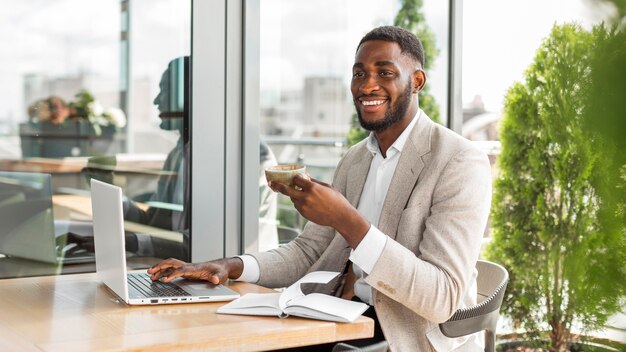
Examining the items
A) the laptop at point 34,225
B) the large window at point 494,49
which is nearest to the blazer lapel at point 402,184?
the laptop at point 34,225

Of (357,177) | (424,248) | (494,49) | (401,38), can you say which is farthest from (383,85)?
(494,49)

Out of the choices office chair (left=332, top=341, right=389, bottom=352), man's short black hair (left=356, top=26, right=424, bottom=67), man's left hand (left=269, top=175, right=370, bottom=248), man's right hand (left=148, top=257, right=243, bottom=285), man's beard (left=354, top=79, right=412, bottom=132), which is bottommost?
office chair (left=332, top=341, right=389, bottom=352)

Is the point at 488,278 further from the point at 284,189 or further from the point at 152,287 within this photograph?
the point at 152,287

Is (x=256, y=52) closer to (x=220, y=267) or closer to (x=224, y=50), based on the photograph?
(x=224, y=50)

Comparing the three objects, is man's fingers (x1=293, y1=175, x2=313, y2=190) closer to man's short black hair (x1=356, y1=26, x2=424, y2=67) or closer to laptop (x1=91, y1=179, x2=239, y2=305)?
laptop (x1=91, y1=179, x2=239, y2=305)

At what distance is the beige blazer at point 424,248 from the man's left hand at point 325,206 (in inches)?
3.7

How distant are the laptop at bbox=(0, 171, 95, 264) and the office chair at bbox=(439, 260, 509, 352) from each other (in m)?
1.50

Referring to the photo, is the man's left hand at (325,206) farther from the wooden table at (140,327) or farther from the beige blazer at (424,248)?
the wooden table at (140,327)

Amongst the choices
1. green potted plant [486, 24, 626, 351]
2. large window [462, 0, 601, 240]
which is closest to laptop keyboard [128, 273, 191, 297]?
green potted plant [486, 24, 626, 351]

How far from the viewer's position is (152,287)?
→ 2.04 metres

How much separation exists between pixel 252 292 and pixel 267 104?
4.68 ft

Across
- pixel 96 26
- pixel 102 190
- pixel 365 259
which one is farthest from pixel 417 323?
pixel 96 26

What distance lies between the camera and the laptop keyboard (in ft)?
6.38

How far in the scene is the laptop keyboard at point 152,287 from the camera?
1.95 meters
